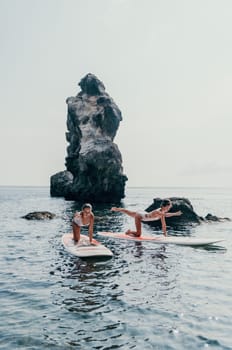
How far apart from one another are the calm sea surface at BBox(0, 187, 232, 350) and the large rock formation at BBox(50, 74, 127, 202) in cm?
5418

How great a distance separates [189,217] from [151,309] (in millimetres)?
29998

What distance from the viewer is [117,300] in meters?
12.0

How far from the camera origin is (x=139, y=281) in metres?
14.5

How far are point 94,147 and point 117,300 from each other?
213 feet

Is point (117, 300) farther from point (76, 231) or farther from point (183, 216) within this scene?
point (183, 216)

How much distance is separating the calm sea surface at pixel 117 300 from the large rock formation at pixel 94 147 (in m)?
54.2

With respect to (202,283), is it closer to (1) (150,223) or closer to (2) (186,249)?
(2) (186,249)

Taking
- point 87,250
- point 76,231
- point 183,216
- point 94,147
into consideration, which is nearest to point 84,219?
point 76,231

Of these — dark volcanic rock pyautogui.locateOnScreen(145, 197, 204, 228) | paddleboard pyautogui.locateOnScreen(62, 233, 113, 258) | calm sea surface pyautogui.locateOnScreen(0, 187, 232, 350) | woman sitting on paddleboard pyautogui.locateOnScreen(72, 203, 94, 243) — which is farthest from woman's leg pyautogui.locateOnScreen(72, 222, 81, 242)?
dark volcanic rock pyautogui.locateOnScreen(145, 197, 204, 228)

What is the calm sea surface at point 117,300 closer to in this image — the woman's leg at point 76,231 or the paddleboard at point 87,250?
the paddleboard at point 87,250

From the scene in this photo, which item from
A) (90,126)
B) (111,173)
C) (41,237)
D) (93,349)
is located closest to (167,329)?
(93,349)

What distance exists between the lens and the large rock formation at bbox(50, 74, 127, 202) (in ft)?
247

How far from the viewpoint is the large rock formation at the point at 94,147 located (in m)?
75.3

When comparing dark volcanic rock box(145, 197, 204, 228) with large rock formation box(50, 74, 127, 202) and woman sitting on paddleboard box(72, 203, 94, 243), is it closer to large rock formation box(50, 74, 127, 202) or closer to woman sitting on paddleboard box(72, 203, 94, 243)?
woman sitting on paddleboard box(72, 203, 94, 243)
